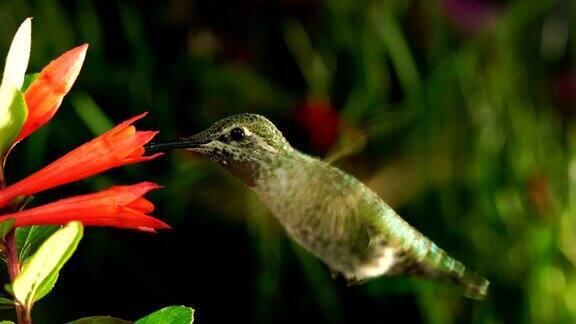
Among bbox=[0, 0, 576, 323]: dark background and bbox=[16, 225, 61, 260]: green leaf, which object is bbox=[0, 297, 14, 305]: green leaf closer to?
bbox=[16, 225, 61, 260]: green leaf

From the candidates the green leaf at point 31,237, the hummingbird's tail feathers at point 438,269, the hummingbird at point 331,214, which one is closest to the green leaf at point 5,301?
the green leaf at point 31,237

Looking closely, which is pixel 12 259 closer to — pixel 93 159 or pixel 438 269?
pixel 93 159

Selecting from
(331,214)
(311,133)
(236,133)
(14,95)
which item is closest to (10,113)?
(14,95)

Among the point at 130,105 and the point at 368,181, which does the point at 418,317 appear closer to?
the point at 130,105

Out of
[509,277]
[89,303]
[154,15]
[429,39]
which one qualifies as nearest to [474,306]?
[509,277]

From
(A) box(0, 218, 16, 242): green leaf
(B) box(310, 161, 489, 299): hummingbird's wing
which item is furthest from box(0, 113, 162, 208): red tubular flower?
(B) box(310, 161, 489, 299): hummingbird's wing

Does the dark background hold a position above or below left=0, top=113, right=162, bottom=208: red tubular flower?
below
